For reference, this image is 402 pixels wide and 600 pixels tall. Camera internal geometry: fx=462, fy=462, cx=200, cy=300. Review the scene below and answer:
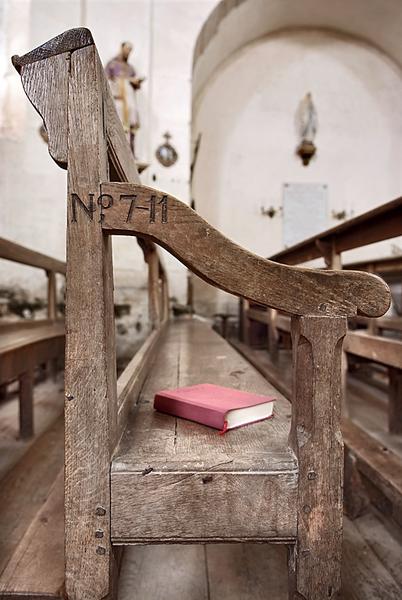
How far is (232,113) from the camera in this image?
637 centimetres

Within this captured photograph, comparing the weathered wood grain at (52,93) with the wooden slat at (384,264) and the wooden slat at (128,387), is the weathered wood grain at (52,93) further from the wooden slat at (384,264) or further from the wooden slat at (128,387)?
the wooden slat at (384,264)

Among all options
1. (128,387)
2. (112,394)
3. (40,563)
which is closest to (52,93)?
(112,394)

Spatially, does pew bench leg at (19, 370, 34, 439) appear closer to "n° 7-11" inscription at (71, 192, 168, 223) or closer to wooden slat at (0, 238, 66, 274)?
wooden slat at (0, 238, 66, 274)

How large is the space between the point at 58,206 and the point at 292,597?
14.4ft

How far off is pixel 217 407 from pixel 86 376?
29 cm

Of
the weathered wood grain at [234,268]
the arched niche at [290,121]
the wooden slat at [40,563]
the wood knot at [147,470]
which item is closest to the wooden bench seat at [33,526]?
the wooden slat at [40,563]

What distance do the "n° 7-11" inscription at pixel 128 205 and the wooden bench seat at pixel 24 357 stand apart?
1125 mm

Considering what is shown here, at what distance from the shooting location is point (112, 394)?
→ 741 mm

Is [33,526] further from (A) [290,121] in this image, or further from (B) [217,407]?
(A) [290,121]

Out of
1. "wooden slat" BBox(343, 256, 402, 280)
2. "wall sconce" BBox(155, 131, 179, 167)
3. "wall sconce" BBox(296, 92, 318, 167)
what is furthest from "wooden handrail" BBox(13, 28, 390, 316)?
"wall sconce" BBox(296, 92, 318, 167)

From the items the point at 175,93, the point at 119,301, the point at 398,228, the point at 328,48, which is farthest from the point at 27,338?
the point at 328,48

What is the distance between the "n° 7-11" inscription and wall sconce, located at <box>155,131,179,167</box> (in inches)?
169

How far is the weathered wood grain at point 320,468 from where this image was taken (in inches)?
28.0

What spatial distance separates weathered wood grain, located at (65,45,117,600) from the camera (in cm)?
69
